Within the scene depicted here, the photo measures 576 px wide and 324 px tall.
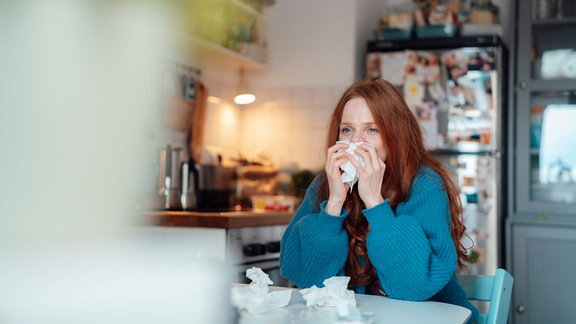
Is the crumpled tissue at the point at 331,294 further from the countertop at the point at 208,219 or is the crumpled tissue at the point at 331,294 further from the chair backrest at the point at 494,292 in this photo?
the countertop at the point at 208,219

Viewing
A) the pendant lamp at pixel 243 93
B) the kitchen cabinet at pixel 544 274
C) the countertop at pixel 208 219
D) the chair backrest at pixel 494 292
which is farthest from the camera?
the pendant lamp at pixel 243 93

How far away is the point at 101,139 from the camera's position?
2.69 feet

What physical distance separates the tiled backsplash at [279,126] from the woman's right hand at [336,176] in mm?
2285

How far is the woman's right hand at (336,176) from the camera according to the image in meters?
1.51

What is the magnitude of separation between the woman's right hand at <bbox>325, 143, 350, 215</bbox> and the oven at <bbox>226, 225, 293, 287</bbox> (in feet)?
3.38

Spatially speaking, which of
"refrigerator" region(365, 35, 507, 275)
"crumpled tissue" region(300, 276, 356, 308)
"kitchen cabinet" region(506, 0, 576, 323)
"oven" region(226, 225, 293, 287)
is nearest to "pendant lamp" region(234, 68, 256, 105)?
"refrigerator" region(365, 35, 507, 275)

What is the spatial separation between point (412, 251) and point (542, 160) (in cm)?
247

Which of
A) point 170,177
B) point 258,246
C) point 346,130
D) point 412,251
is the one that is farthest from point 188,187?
point 412,251

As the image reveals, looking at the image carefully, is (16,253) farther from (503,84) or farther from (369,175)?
(503,84)

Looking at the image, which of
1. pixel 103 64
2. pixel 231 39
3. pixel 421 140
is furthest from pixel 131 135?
pixel 231 39

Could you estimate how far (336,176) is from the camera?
60.0 inches

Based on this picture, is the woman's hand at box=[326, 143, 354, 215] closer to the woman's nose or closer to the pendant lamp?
the woman's nose

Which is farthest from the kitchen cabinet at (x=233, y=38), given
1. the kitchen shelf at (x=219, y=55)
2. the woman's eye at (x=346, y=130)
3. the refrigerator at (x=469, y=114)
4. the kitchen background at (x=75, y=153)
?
the woman's eye at (x=346, y=130)

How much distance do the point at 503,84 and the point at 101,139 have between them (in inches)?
128
